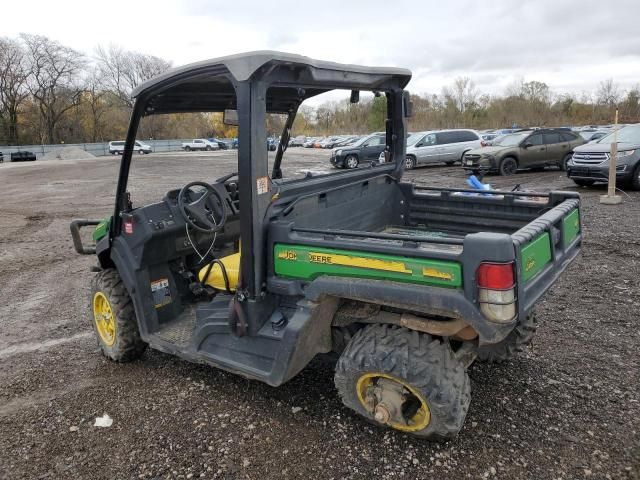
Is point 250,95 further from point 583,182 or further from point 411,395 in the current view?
point 583,182

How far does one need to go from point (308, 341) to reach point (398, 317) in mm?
545

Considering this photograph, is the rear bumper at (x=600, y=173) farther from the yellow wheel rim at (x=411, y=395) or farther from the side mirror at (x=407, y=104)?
the yellow wheel rim at (x=411, y=395)

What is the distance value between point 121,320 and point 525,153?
15.7 meters

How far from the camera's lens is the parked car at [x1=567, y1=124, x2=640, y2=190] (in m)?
11.8

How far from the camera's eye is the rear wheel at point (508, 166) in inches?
659

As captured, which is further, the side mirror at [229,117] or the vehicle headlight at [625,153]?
the vehicle headlight at [625,153]

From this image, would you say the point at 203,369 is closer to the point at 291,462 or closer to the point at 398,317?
the point at 291,462

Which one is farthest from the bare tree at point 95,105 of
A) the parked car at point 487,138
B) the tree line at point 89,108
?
the parked car at point 487,138

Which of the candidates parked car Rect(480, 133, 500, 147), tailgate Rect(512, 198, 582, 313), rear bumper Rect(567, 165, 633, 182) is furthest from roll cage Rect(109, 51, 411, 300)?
parked car Rect(480, 133, 500, 147)

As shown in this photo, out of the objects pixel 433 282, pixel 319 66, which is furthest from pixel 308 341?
pixel 319 66

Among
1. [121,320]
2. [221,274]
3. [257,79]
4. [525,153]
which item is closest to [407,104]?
[257,79]

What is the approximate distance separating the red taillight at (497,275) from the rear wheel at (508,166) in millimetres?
15411

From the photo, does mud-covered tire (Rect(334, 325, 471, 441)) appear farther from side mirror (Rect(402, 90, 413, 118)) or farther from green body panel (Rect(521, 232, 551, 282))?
side mirror (Rect(402, 90, 413, 118))

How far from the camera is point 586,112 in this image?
201 ft
